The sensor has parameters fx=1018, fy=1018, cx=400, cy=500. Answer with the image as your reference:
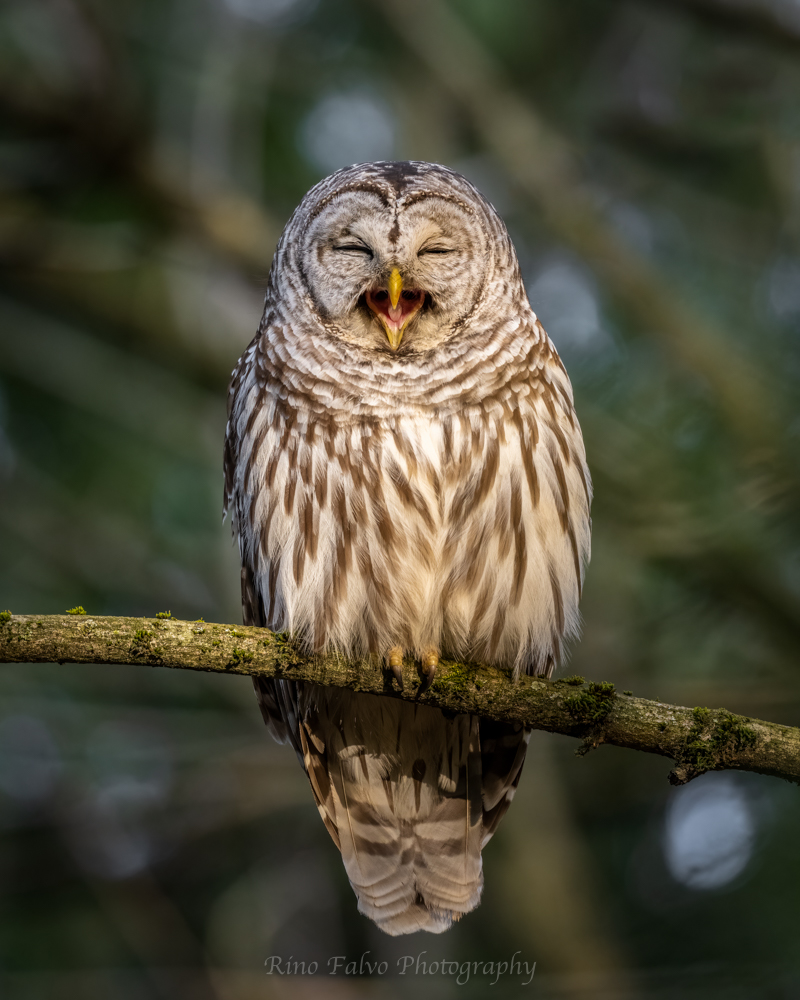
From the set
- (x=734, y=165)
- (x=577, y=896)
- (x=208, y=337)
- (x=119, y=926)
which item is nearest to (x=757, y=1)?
(x=734, y=165)

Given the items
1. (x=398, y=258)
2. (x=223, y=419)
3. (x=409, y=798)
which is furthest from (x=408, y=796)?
(x=223, y=419)

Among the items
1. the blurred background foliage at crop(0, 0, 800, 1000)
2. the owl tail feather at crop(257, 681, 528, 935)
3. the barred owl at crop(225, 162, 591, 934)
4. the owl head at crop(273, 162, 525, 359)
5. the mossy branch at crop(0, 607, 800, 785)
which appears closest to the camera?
the mossy branch at crop(0, 607, 800, 785)

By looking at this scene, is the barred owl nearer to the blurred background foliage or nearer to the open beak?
the open beak

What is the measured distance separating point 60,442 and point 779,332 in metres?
4.89

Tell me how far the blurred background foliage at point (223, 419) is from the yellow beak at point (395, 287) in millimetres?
1168

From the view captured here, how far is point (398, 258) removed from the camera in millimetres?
3557

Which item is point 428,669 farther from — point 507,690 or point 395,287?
point 395,287

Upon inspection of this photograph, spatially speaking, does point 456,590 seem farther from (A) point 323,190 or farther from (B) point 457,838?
(A) point 323,190

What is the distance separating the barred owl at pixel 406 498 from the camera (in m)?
3.44

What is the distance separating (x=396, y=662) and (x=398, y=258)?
1.40 metres

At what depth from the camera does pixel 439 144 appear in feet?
23.4

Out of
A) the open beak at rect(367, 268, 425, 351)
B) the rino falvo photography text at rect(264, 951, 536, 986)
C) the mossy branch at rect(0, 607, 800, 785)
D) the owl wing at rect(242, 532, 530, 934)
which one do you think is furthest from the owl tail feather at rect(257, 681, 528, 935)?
the rino falvo photography text at rect(264, 951, 536, 986)

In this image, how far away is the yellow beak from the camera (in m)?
3.50

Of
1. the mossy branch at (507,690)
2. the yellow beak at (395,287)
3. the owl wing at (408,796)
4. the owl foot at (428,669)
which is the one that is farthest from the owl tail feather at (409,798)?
the yellow beak at (395,287)
